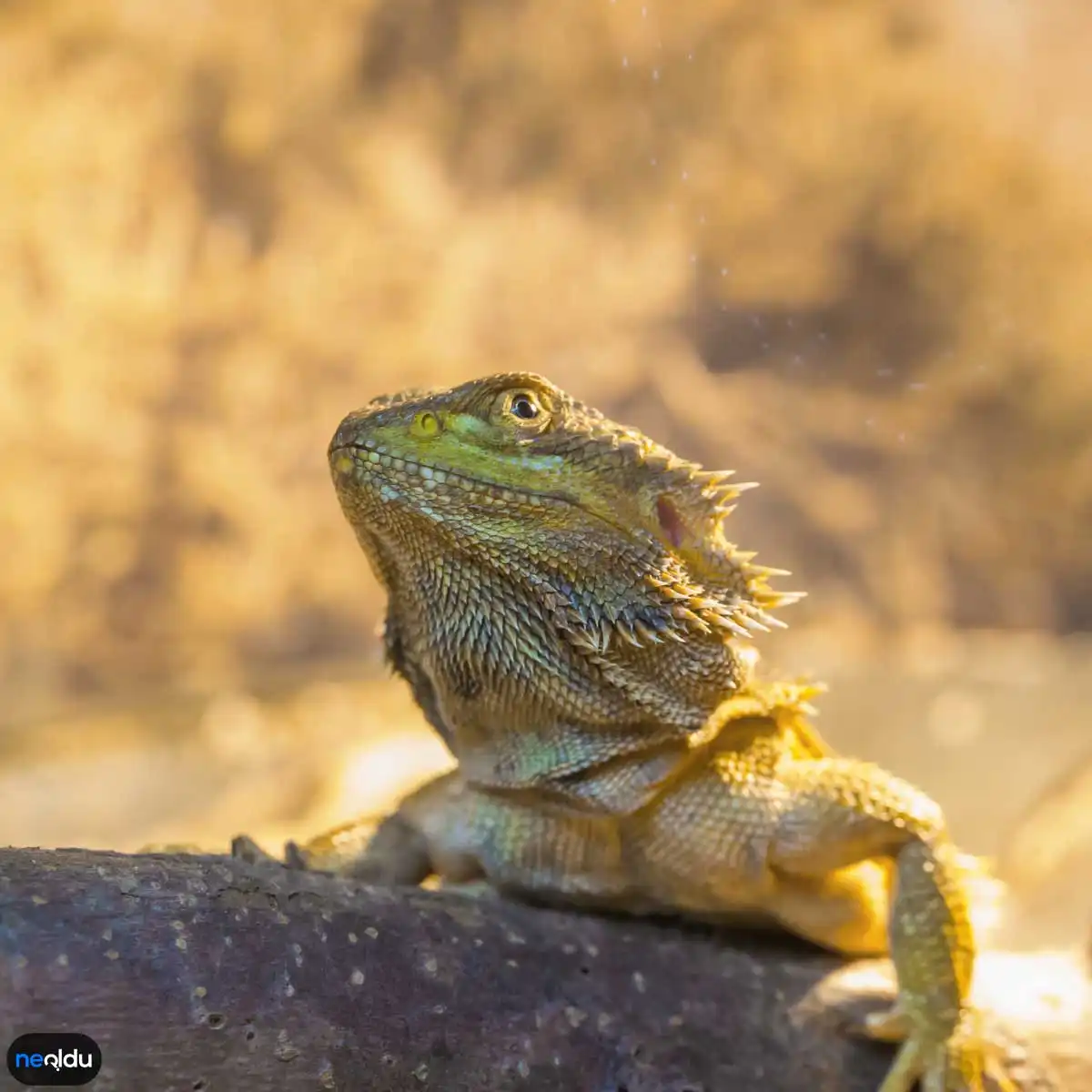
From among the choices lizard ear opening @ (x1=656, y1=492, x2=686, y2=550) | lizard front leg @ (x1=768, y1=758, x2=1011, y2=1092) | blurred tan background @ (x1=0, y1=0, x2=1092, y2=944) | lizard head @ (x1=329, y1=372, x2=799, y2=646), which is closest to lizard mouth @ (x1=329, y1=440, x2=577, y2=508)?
lizard head @ (x1=329, y1=372, x2=799, y2=646)

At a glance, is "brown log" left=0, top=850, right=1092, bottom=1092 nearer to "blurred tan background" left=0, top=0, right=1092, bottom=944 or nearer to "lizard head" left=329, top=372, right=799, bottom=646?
"lizard head" left=329, top=372, right=799, bottom=646

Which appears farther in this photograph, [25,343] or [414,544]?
[25,343]

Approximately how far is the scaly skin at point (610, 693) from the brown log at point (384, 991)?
0.13 meters

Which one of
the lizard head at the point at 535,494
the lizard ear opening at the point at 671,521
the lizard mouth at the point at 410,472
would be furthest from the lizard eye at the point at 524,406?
the lizard ear opening at the point at 671,521

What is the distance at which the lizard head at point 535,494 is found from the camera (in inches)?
73.0

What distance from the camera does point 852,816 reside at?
2.08 meters

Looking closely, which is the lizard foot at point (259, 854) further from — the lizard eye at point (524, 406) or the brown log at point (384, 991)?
the lizard eye at point (524, 406)

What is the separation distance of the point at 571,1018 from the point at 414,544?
79 centimetres

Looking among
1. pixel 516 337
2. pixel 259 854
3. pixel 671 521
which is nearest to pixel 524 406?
pixel 671 521

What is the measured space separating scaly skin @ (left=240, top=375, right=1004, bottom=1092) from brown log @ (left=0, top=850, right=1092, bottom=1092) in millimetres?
131

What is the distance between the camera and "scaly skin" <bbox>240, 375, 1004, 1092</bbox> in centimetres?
189

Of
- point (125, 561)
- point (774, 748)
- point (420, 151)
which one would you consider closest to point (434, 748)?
point (125, 561)

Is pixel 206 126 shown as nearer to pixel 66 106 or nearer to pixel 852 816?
pixel 66 106

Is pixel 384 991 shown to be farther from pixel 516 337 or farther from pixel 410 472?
pixel 516 337
